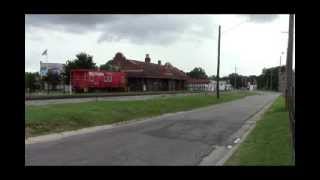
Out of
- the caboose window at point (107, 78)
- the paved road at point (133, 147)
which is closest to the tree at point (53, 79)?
the caboose window at point (107, 78)

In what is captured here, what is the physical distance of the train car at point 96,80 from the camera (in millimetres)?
53688

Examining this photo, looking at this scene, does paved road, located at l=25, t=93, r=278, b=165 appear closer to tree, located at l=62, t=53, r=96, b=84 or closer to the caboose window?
tree, located at l=62, t=53, r=96, b=84

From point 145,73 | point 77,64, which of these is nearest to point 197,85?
point 145,73

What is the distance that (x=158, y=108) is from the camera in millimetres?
36750

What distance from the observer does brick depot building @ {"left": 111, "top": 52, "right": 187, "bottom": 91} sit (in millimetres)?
60125

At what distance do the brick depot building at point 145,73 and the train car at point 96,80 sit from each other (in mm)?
1372

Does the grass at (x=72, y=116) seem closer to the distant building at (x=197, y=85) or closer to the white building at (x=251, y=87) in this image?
the distant building at (x=197, y=85)

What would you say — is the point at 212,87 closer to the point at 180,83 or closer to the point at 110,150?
the point at 180,83

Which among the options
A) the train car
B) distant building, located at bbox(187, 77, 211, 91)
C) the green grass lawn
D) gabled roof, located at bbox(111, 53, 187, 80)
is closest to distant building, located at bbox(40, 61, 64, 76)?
the train car

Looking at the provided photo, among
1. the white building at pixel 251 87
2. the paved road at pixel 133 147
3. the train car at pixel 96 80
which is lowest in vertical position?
the white building at pixel 251 87

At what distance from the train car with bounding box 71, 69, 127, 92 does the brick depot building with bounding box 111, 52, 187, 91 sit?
1.37 meters
